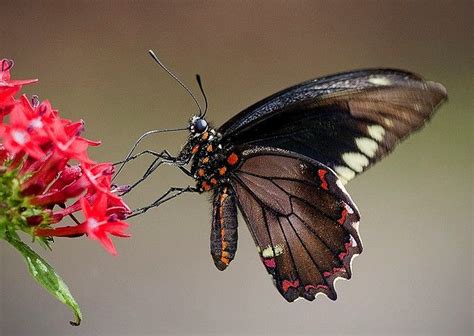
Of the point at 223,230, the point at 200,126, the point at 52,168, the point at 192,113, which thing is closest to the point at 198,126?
the point at 200,126

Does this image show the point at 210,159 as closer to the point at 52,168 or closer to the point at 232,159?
the point at 232,159

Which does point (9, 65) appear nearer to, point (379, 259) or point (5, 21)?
point (5, 21)

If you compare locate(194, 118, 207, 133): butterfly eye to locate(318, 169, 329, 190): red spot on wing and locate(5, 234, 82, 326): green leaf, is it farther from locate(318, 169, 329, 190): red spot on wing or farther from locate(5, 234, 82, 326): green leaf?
locate(5, 234, 82, 326): green leaf

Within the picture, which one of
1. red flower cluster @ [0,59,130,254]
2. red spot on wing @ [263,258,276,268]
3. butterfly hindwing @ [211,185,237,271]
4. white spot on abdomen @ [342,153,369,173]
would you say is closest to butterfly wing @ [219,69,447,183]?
white spot on abdomen @ [342,153,369,173]

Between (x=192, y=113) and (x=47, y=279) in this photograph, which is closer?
(x=47, y=279)

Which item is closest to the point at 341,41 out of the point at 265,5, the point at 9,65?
the point at 265,5

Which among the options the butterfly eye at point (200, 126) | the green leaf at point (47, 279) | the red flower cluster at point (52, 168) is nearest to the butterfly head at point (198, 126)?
the butterfly eye at point (200, 126)

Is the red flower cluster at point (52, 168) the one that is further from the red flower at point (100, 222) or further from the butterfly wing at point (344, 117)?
the butterfly wing at point (344, 117)
